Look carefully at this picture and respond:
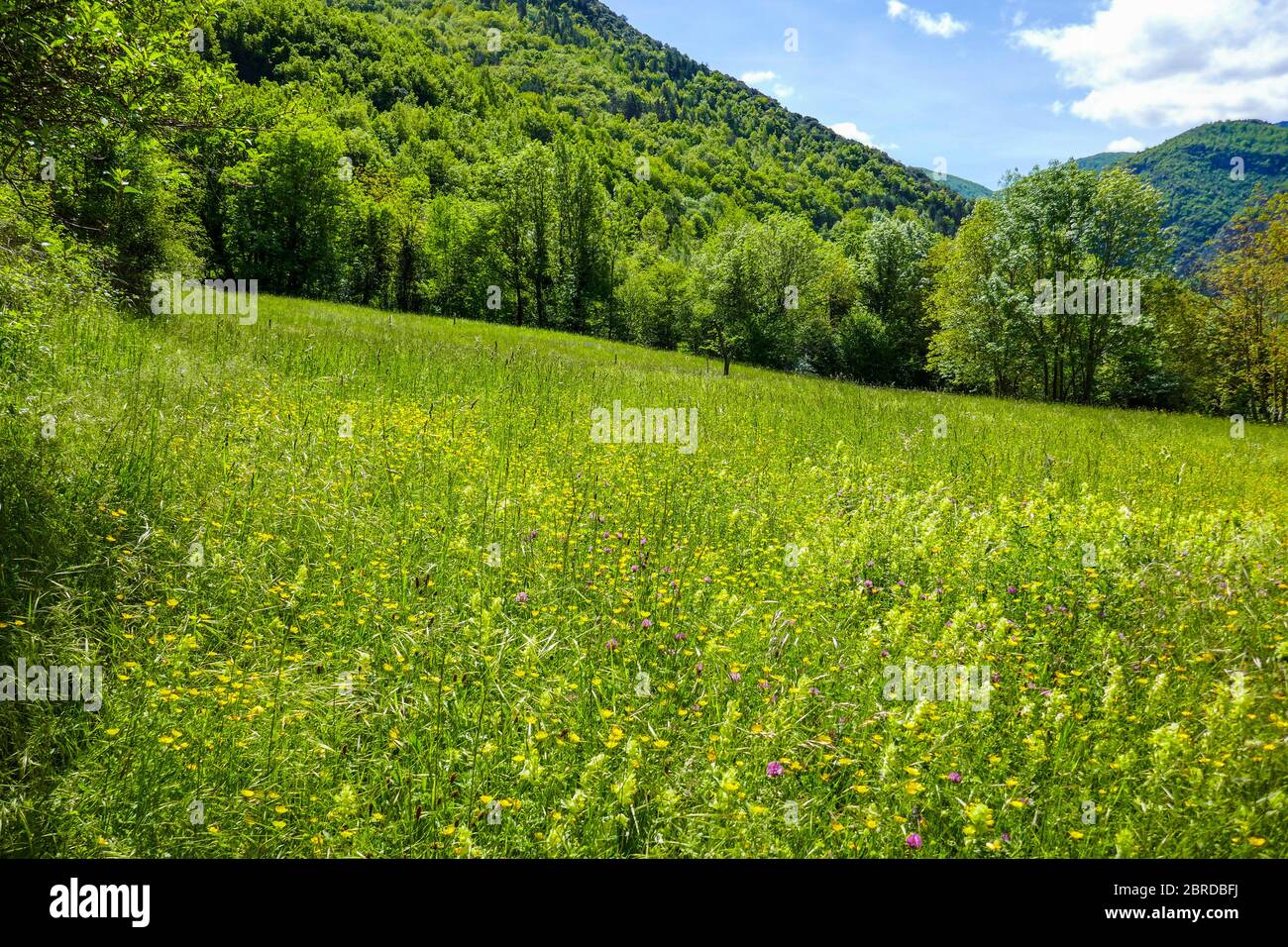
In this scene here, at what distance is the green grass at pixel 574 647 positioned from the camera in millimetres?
2662

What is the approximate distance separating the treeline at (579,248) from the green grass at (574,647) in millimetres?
2415

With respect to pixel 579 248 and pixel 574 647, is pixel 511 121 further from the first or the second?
pixel 574 647

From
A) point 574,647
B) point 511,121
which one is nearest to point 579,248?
point 574,647

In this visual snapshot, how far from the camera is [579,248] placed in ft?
193

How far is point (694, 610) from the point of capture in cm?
450

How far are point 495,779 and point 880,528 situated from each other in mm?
4412

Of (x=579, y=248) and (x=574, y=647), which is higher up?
(x=579, y=248)

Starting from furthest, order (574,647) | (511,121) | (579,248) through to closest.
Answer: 1. (511,121)
2. (579,248)
3. (574,647)

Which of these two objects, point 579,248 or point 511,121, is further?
point 511,121

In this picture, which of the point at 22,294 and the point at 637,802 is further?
the point at 22,294

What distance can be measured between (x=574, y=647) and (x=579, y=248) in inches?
2355

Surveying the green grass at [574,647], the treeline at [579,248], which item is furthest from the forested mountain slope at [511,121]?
the green grass at [574,647]
